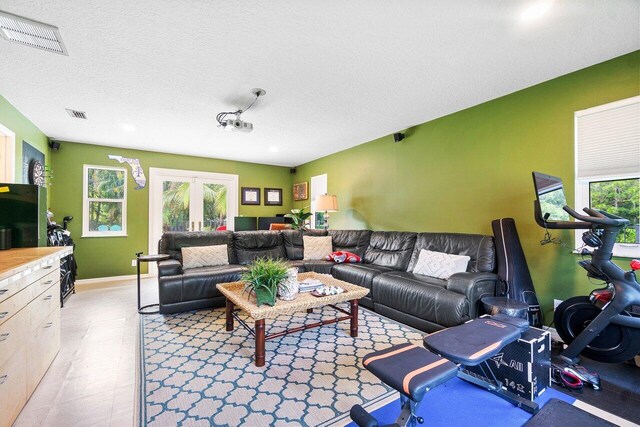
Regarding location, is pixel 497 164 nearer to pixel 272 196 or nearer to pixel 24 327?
pixel 24 327

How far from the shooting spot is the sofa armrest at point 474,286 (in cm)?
259

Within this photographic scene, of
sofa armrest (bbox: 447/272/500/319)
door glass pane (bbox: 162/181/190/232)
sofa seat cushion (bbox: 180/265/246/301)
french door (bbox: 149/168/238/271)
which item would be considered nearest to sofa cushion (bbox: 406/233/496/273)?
sofa armrest (bbox: 447/272/500/319)

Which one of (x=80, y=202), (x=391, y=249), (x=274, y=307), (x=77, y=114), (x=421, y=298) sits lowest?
(x=421, y=298)

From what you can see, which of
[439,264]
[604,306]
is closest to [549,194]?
[604,306]

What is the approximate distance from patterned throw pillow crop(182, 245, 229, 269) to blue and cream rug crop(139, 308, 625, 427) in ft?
3.70

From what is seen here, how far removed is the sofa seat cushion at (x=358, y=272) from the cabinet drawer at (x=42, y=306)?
9.82 feet

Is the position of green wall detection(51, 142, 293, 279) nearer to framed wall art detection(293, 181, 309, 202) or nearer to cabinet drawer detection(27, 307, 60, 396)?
framed wall art detection(293, 181, 309, 202)

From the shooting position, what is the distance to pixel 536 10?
72.9 inches

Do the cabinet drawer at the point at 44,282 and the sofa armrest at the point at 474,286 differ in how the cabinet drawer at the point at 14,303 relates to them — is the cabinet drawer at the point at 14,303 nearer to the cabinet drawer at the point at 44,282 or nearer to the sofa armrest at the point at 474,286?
the cabinet drawer at the point at 44,282

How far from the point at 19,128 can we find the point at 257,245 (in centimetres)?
335

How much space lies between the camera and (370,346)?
2537mm

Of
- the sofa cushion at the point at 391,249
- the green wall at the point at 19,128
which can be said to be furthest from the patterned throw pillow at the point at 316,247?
the green wall at the point at 19,128

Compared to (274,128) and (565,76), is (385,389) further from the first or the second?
(274,128)

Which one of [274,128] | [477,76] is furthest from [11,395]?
[477,76]
